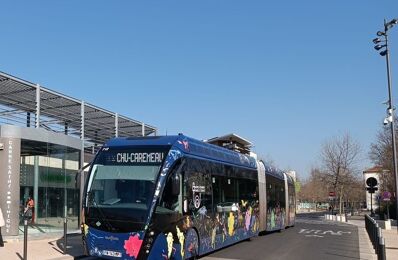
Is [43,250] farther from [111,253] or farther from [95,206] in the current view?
[111,253]

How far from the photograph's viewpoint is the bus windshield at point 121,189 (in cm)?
1138

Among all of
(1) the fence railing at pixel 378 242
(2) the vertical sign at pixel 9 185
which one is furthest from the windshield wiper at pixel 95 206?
(2) the vertical sign at pixel 9 185

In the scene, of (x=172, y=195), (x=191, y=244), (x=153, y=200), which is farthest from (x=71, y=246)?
(x=153, y=200)

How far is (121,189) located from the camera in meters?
11.9

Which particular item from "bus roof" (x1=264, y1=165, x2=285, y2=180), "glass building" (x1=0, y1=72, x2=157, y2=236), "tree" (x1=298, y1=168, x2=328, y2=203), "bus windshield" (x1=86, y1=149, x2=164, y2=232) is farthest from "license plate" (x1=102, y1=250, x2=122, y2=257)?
"tree" (x1=298, y1=168, x2=328, y2=203)

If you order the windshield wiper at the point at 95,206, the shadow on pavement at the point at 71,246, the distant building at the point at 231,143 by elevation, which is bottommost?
the shadow on pavement at the point at 71,246

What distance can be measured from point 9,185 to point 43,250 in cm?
485

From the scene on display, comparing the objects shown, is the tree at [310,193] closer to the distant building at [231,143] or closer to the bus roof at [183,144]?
the distant building at [231,143]

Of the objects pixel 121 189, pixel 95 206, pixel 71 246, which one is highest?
pixel 121 189

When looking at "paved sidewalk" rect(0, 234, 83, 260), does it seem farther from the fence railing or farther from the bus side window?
the fence railing

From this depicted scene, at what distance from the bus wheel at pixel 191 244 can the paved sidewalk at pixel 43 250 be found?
3.28m

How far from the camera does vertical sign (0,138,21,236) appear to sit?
63.2 ft

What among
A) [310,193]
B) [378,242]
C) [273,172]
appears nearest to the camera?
[378,242]

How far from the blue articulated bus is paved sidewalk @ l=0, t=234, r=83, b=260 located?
→ 2753 mm
